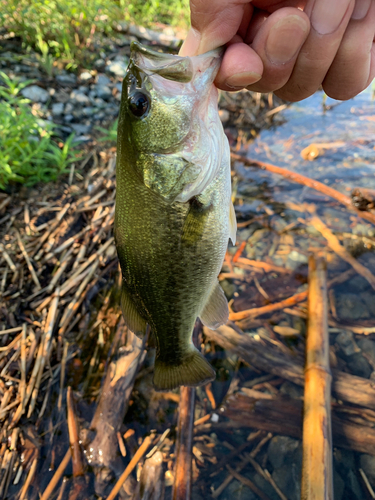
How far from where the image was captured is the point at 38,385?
2.81m

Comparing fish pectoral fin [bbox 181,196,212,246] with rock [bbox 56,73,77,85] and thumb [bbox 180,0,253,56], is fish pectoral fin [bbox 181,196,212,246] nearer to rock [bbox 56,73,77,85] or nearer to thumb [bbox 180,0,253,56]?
thumb [bbox 180,0,253,56]

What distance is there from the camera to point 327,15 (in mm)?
1520

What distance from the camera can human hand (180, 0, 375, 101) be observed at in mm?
1526

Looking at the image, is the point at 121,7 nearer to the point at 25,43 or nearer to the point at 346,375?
the point at 25,43

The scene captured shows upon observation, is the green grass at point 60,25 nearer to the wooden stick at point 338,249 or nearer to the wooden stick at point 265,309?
the wooden stick at point 338,249

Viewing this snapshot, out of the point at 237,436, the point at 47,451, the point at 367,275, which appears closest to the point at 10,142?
the point at 47,451

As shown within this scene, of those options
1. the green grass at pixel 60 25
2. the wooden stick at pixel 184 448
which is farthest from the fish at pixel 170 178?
the green grass at pixel 60 25

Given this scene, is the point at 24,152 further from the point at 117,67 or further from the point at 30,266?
the point at 117,67

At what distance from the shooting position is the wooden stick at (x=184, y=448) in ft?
7.01

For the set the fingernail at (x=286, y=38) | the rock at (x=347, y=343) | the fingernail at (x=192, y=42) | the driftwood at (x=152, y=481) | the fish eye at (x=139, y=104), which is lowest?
the driftwood at (x=152, y=481)

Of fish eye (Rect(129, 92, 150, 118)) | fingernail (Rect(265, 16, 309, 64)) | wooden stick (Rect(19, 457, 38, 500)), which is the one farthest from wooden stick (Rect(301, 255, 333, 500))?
fish eye (Rect(129, 92, 150, 118))

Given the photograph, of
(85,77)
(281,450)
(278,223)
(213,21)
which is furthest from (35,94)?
(281,450)

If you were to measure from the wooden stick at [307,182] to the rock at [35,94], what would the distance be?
323 centimetres

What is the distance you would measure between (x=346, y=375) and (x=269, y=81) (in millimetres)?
2371
